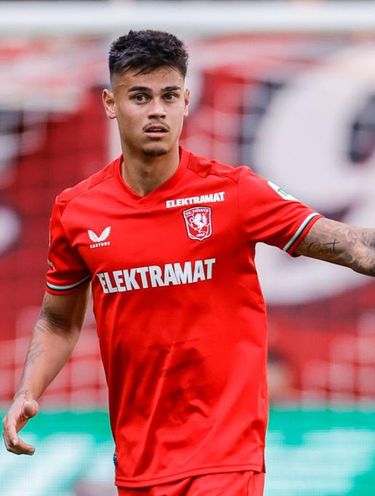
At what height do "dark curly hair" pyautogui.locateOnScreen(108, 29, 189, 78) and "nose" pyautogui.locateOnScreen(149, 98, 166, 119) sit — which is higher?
"dark curly hair" pyautogui.locateOnScreen(108, 29, 189, 78)

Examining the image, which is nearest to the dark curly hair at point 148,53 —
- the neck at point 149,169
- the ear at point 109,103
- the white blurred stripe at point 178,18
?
the ear at point 109,103

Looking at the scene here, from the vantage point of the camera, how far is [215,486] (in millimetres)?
4109

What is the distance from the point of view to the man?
4.17 m

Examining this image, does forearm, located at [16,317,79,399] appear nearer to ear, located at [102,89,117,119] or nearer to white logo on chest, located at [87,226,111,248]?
white logo on chest, located at [87,226,111,248]

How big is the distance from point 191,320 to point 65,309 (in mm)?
610

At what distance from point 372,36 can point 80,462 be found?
16.6 ft

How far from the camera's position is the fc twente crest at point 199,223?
421 cm

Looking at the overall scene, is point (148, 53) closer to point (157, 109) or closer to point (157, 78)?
point (157, 78)

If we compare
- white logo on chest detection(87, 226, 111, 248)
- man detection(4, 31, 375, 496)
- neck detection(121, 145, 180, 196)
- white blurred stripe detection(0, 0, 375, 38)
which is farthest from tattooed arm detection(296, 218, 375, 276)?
white blurred stripe detection(0, 0, 375, 38)

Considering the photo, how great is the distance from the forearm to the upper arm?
13mm

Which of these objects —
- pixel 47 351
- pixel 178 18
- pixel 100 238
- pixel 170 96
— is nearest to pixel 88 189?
pixel 100 238

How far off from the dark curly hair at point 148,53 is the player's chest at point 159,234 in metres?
0.43

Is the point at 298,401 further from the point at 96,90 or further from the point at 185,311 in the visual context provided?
the point at 185,311

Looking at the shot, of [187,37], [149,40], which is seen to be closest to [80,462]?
[149,40]
